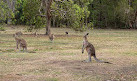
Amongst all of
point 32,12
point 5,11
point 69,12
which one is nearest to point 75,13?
point 69,12

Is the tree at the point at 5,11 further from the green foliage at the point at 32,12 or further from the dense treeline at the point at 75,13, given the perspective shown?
the green foliage at the point at 32,12

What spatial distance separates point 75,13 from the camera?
25.0 m

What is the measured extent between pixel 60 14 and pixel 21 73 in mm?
17279

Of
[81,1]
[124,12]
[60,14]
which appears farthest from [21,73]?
[124,12]

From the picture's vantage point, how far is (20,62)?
10.3 meters

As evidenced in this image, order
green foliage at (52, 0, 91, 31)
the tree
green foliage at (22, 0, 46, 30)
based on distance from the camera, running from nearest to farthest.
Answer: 1. the tree
2. green foliage at (52, 0, 91, 31)
3. green foliage at (22, 0, 46, 30)

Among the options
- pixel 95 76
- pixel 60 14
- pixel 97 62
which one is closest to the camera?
pixel 95 76

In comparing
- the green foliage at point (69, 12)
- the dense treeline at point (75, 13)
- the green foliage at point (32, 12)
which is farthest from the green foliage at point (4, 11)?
the green foliage at point (32, 12)

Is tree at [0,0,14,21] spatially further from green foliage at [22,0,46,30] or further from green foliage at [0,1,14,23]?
green foliage at [22,0,46,30]

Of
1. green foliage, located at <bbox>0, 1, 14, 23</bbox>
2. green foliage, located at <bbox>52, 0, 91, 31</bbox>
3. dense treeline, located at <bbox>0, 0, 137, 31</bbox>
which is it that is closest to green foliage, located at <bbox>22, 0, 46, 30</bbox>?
dense treeline, located at <bbox>0, 0, 137, 31</bbox>

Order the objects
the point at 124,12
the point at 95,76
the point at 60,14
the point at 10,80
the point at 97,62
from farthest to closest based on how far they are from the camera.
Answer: the point at 124,12
the point at 60,14
the point at 97,62
the point at 95,76
the point at 10,80

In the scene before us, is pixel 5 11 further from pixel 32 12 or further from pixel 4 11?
pixel 32 12

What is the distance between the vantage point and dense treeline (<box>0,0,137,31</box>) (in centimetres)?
2495

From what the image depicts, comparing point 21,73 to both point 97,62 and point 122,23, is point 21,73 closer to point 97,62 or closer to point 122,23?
point 97,62
